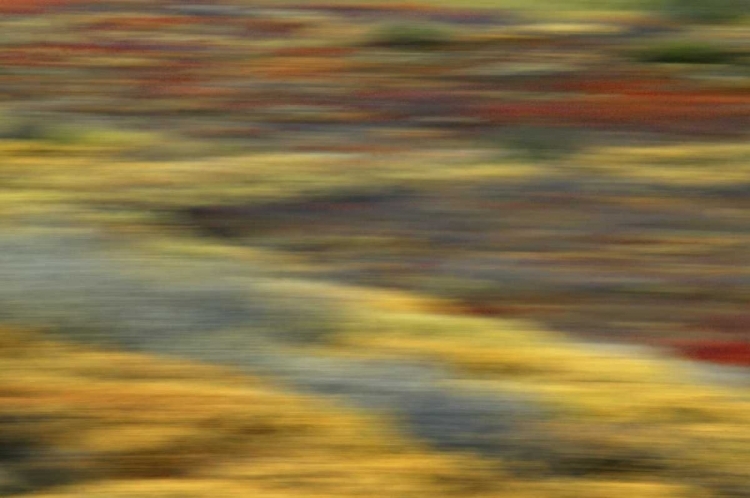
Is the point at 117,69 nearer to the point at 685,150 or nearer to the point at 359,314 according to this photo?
the point at 685,150

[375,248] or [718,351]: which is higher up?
[375,248]

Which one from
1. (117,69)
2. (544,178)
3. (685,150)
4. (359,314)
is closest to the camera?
(359,314)

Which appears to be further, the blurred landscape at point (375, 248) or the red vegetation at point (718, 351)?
the red vegetation at point (718, 351)

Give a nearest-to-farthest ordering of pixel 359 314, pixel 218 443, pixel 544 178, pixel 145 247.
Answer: pixel 218 443 < pixel 359 314 < pixel 145 247 < pixel 544 178

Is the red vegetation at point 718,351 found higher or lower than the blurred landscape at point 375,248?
lower

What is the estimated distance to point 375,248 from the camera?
265 inches

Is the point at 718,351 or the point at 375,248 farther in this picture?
the point at 375,248

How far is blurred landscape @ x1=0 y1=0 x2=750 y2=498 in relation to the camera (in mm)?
4422

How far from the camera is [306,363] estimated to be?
493cm

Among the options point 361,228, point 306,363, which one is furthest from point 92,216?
point 306,363

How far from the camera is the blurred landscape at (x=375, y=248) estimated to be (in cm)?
442

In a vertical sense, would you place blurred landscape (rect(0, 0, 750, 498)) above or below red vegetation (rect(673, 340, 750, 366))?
above

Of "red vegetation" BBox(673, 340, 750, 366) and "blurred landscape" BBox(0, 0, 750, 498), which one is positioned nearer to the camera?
"blurred landscape" BBox(0, 0, 750, 498)

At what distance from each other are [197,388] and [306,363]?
1.27 ft
